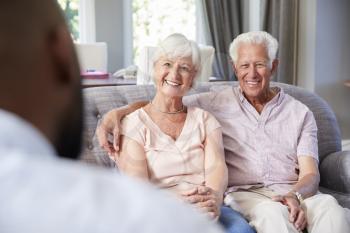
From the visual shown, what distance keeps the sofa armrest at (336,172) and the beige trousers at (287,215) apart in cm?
28

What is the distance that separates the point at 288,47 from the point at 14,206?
4371mm

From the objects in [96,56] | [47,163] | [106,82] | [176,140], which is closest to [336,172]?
[176,140]

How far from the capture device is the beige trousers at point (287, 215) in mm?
1671

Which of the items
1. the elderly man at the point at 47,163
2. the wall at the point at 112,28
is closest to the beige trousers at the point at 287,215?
the elderly man at the point at 47,163

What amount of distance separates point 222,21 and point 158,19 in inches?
30.9

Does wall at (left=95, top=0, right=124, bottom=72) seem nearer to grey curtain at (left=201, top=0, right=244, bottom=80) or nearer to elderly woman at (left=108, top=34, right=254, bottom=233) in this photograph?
grey curtain at (left=201, top=0, right=244, bottom=80)

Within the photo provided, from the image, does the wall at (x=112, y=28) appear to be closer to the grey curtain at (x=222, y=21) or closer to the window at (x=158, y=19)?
the window at (x=158, y=19)

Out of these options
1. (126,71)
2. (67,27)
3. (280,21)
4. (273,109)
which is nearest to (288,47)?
(280,21)

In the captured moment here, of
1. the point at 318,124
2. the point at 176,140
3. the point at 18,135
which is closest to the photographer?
the point at 18,135

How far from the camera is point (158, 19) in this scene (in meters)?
5.82

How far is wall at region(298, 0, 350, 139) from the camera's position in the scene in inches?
168

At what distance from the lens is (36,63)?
0.34 meters

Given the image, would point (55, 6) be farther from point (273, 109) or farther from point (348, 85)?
point (348, 85)

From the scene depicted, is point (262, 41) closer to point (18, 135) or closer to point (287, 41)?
point (18, 135)
